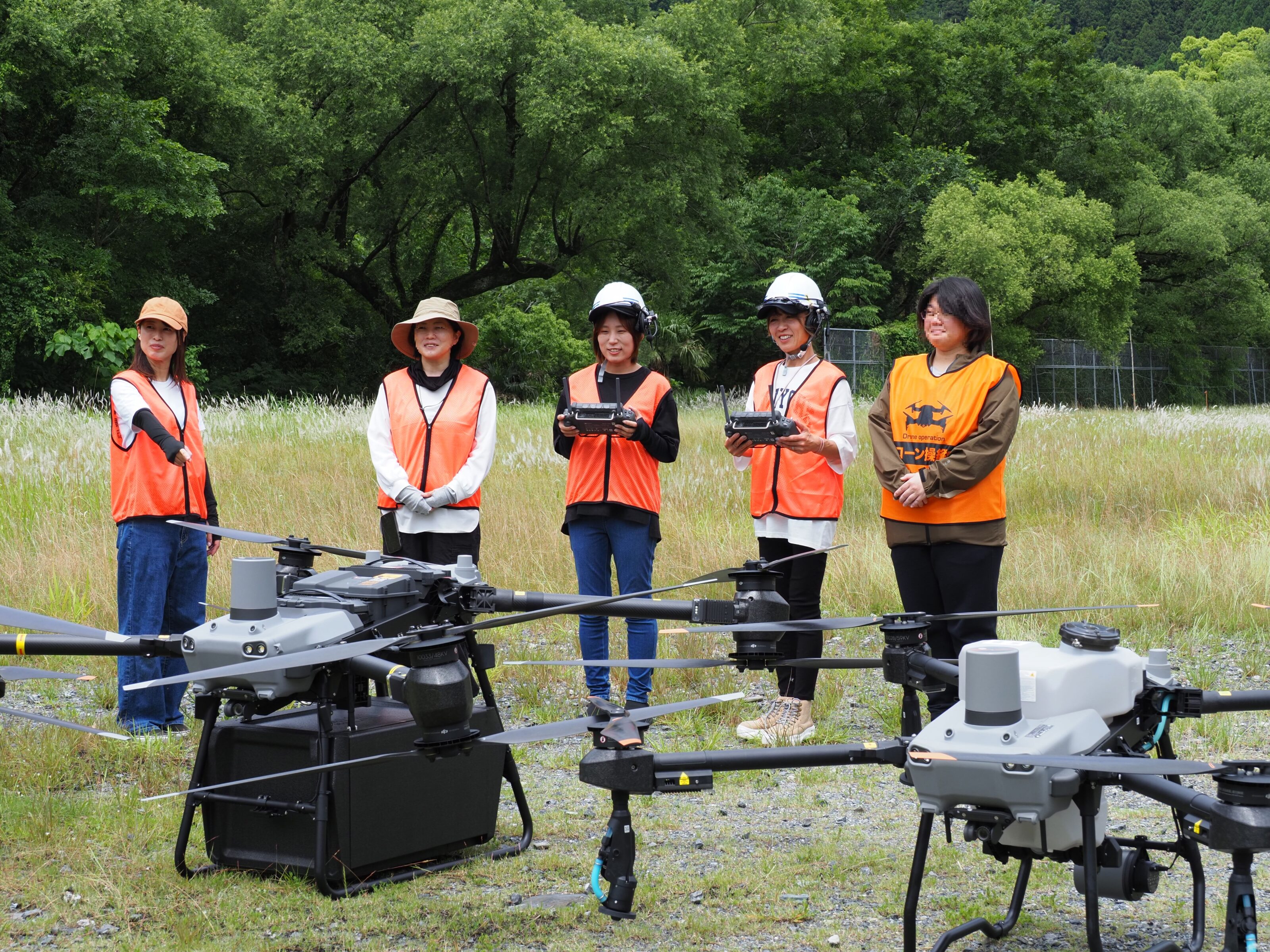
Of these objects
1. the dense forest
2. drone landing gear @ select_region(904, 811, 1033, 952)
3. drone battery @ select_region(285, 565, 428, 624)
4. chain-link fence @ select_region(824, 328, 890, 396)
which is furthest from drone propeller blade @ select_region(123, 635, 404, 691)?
chain-link fence @ select_region(824, 328, 890, 396)

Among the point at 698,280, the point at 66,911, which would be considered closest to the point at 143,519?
the point at 66,911

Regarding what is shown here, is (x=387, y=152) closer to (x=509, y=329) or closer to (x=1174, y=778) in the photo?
(x=509, y=329)

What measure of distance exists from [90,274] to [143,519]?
2338cm

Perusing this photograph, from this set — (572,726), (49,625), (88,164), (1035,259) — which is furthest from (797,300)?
(1035,259)

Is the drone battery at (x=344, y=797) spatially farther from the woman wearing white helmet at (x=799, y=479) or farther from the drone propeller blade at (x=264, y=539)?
the woman wearing white helmet at (x=799, y=479)

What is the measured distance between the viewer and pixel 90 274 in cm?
2645

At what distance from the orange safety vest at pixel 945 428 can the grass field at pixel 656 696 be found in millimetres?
1106

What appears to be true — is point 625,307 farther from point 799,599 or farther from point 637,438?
point 799,599

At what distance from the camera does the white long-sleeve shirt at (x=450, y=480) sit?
5336 millimetres

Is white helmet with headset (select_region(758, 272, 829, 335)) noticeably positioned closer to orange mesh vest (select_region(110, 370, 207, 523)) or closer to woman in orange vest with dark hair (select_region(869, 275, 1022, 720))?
woman in orange vest with dark hair (select_region(869, 275, 1022, 720))

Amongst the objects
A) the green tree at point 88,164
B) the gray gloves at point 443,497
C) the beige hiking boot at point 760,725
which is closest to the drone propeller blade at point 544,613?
the gray gloves at point 443,497

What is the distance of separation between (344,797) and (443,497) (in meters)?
1.93

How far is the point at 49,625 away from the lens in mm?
2891

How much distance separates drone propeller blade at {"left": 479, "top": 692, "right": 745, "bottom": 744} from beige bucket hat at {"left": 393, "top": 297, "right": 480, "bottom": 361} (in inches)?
123
